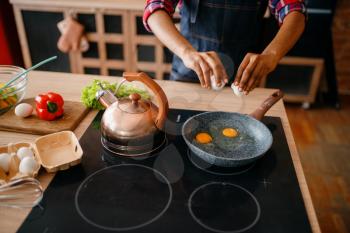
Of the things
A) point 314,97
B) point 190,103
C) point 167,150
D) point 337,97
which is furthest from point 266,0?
point 337,97

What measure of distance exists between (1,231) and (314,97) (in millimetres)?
2554

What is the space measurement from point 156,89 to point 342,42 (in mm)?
2412

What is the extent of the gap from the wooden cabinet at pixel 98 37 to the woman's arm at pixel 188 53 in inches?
46.1

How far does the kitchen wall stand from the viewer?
8.60 feet

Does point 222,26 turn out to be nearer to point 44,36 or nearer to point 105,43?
point 105,43

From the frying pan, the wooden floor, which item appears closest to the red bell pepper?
the frying pan

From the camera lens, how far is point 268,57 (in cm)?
110

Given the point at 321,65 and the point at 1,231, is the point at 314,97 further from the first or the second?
the point at 1,231

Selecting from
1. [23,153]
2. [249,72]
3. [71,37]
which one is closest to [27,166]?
[23,153]

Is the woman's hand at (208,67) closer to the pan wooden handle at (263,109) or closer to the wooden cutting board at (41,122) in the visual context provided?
the pan wooden handle at (263,109)

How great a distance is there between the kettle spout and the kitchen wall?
2314mm

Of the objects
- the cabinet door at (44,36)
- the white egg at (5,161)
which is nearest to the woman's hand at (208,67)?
the white egg at (5,161)

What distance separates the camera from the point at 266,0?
147 centimetres

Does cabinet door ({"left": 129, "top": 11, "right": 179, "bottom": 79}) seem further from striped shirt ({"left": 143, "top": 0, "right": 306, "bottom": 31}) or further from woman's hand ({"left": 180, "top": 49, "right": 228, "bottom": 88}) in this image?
woman's hand ({"left": 180, "top": 49, "right": 228, "bottom": 88})
